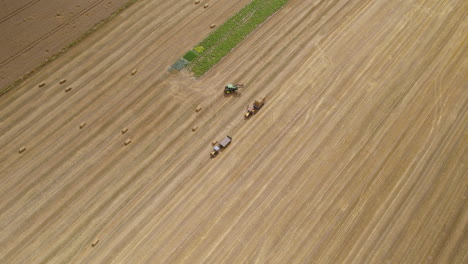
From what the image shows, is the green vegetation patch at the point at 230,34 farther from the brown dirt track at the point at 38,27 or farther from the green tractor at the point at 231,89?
the brown dirt track at the point at 38,27

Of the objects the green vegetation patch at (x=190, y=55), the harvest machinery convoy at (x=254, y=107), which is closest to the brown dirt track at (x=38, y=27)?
the green vegetation patch at (x=190, y=55)

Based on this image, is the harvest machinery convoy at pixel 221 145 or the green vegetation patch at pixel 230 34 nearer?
the harvest machinery convoy at pixel 221 145

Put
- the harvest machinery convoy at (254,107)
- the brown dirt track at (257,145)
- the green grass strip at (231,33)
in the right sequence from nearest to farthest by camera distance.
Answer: the brown dirt track at (257,145) → the harvest machinery convoy at (254,107) → the green grass strip at (231,33)

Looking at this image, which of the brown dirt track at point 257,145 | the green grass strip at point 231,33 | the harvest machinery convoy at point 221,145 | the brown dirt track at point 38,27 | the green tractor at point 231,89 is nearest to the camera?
the brown dirt track at point 257,145

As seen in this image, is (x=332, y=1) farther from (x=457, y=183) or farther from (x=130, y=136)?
(x=130, y=136)

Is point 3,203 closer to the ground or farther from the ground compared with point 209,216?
closer to the ground

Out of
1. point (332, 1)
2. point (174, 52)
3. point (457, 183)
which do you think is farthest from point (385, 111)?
point (174, 52)

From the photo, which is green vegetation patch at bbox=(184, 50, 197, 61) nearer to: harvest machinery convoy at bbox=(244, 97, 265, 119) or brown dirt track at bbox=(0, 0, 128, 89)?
harvest machinery convoy at bbox=(244, 97, 265, 119)
